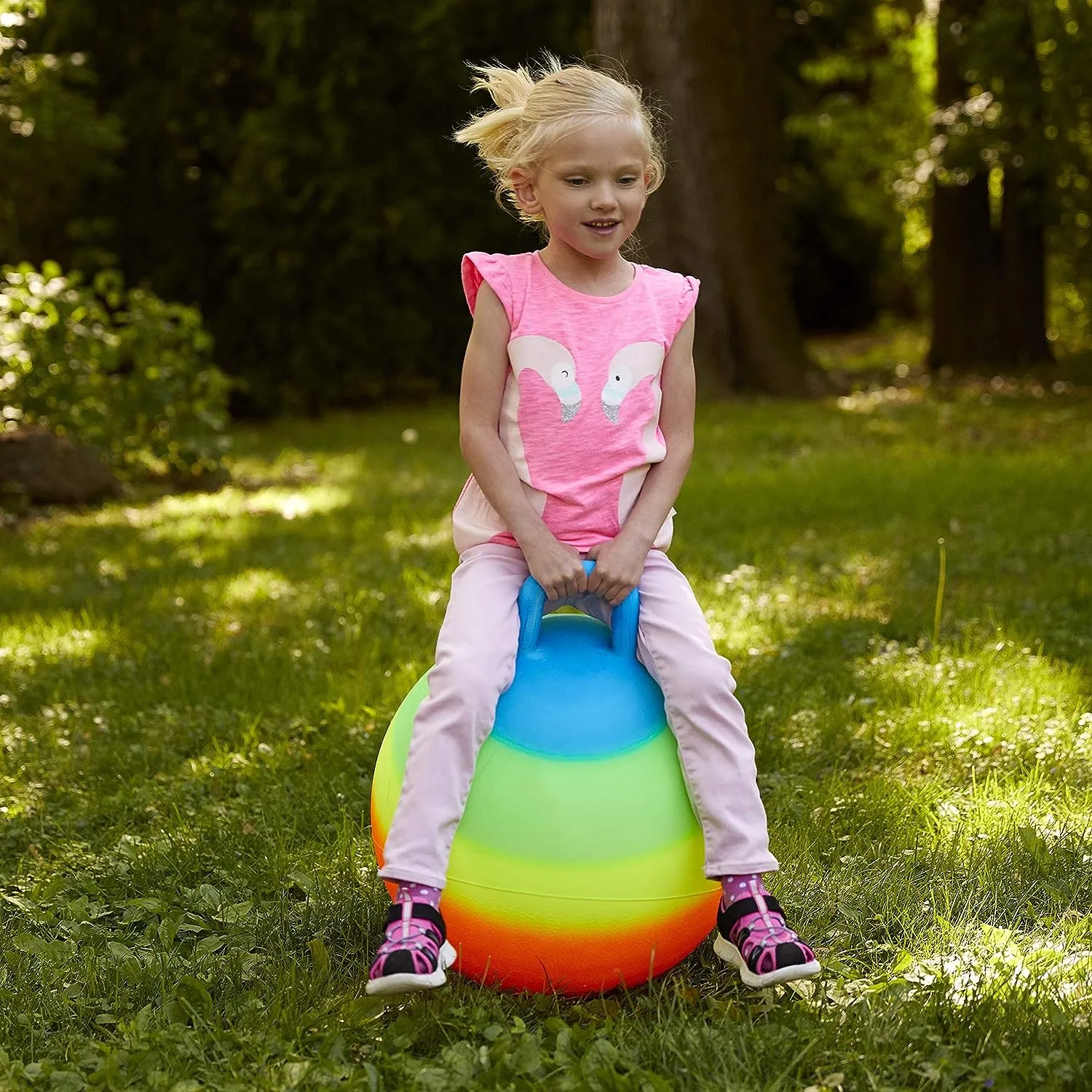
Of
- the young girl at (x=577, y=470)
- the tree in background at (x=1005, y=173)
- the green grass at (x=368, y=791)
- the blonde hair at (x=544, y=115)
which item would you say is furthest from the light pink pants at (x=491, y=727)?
the tree in background at (x=1005, y=173)

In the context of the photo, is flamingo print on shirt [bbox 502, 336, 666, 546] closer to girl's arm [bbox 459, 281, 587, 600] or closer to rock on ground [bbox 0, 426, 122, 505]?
girl's arm [bbox 459, 281, 587, 600]

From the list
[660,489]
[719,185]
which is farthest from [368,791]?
[719,185]

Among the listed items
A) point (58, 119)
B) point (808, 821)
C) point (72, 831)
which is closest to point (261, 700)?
point (72, 831)

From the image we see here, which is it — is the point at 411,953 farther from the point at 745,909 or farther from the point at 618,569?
the point at 618,569

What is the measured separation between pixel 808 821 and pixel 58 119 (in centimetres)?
1012

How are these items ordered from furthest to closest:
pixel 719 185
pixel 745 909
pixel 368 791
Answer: pixel 719 185 < pixel 368 791 < pixel 745 909

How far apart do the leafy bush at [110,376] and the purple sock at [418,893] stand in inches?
305

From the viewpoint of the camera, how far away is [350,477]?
10.9 meters

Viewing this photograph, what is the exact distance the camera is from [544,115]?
3.29 m

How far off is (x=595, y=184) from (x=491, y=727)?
125 centimetres

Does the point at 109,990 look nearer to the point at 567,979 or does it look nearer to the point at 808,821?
the point at 567,979

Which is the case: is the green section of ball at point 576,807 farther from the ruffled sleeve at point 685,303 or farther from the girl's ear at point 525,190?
the girl's ear at point 525,190

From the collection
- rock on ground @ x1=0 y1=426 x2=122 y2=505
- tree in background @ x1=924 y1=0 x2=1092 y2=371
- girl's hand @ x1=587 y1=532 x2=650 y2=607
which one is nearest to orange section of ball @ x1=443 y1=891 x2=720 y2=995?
girl's hand @ x1=587 y1=532 x2=650 y2=607

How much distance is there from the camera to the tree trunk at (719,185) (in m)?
12.5
